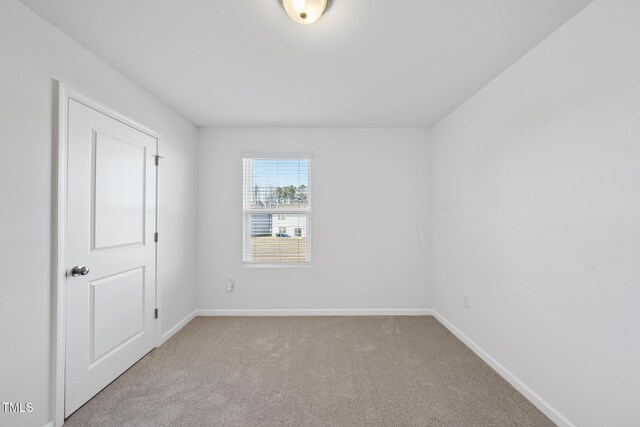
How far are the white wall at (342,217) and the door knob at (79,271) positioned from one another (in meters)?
1.77

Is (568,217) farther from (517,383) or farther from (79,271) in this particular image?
(79,271)

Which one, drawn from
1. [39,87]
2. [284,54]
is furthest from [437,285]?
[39,87]

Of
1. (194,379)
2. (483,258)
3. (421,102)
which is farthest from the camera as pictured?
(421,102)

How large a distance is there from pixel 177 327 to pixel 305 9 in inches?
132

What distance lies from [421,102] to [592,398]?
261cm

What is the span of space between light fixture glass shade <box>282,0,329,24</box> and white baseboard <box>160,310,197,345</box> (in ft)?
10.2

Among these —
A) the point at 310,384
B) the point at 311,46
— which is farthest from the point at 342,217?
the point at 311,46

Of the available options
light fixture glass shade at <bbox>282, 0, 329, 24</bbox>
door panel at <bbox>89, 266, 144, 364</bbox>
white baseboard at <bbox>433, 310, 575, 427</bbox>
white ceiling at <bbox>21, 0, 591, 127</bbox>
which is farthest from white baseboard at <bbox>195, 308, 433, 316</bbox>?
light fixture glass shade at <bbox>282, 0, 329, 24</bbox>

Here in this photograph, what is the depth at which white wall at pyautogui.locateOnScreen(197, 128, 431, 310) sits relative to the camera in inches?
145

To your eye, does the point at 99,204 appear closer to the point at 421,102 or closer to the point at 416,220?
the point at 421,102

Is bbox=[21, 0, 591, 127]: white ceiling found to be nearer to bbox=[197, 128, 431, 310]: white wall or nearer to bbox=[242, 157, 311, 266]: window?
bbox=[197, 128, 431, 310]: white wall

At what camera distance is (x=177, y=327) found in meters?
3.18

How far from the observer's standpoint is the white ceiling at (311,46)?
1.57 meters

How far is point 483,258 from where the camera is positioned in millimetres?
2562
